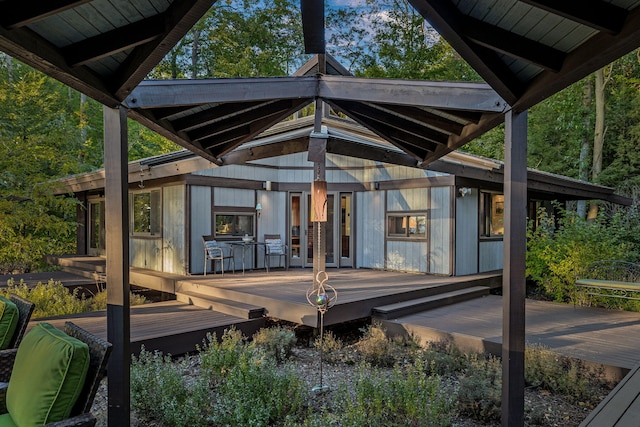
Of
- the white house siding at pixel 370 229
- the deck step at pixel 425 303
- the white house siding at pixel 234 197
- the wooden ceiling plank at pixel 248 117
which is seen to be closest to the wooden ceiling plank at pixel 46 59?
the wooden ceiling plank at pixel 248 117

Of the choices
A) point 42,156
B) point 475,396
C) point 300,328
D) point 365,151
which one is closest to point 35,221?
point 42,156

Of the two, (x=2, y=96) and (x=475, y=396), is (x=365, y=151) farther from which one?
(x=2, y=96)

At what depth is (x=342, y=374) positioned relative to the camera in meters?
4.33

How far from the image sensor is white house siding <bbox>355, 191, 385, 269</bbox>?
927 centimetres

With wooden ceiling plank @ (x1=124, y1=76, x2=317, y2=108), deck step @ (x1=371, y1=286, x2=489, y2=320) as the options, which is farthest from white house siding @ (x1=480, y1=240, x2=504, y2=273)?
wooden ceiling plank @ (x1=124, y1=76, x2=317, y2=108)

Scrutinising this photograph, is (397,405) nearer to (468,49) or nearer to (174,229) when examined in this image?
(468,49)

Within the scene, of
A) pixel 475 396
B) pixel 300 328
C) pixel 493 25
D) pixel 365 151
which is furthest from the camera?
pixel 300 328

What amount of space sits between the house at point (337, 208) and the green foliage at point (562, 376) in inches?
154

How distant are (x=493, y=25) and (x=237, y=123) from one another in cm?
311

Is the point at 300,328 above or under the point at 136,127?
under

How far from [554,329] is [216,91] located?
200 inches

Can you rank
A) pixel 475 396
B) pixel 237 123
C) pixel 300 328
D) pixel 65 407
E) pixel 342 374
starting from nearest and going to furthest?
pixel 65 407 < pixel 475 396 < pixel 342 374 < pixel 237 123 < pixel 300 328

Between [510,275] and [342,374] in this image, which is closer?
[510,275]

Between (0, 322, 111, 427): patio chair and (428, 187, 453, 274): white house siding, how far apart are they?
284 inches
